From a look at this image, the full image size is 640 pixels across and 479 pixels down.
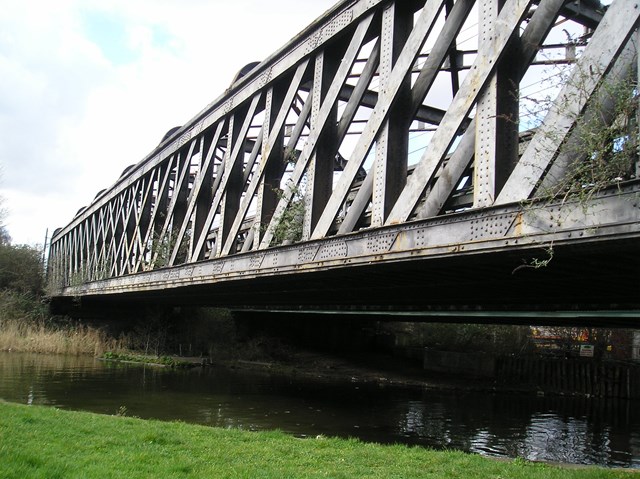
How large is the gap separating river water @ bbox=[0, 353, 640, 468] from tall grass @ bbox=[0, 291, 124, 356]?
17.2 ft

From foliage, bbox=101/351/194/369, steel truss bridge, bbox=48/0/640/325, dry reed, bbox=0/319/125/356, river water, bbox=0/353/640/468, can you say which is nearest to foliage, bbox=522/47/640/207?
steel truss bridge, bbox=48/0/640/325

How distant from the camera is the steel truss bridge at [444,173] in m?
7.46

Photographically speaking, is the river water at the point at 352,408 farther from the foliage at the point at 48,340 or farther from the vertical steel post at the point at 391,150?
the vertical steel post at the point at 391,150

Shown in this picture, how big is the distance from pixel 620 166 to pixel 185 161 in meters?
21.7

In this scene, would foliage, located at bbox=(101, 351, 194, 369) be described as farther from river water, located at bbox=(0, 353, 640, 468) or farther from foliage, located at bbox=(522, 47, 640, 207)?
foliage, located at bbox=(522, 47, 640, 207)

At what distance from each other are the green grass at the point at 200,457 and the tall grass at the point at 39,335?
26595mm

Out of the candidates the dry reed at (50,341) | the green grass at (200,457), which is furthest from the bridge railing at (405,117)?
the dry reed at (50,341)

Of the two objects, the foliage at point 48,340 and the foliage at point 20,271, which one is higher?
the foliage at point 20,271

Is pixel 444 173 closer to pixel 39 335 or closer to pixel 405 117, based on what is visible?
pixel 405 117

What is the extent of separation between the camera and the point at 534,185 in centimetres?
807

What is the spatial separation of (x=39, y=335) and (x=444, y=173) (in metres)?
32.3

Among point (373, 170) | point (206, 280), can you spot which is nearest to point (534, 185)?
point (373, 170)

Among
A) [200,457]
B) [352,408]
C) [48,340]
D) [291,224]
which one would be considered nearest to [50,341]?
[48,340]

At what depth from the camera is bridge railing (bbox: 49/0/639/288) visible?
7812mm
